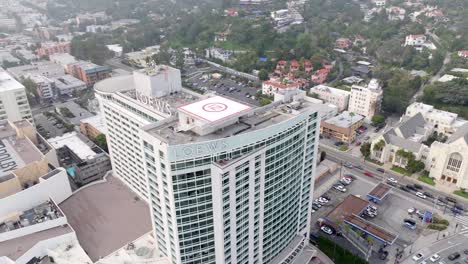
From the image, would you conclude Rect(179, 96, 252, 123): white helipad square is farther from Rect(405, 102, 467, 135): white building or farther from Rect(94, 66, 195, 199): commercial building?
Rect(405, 102, 467, 135): white building

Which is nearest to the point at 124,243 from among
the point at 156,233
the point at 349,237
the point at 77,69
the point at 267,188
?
the point at 156,233

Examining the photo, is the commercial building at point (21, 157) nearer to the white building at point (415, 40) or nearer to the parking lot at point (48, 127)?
the parking lot at point (48, 127)

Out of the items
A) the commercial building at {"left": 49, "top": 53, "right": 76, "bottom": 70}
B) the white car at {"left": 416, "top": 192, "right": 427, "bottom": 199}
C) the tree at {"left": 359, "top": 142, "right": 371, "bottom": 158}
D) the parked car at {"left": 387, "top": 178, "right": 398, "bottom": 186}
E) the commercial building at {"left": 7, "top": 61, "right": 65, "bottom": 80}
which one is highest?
the commercial building at {"left": 49, "top": 53, "right": 76, "bottom": 70}

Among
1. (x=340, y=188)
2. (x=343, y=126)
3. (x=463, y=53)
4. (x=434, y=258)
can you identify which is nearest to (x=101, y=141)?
A: (x=340, y=188)

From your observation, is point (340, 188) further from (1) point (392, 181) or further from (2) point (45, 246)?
(2) point (45, 246)

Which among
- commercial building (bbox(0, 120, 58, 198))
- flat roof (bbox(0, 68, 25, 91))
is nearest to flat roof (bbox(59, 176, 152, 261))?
commercial building (bbox(0, 120, 58, 198))
